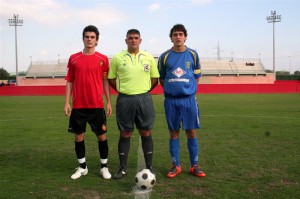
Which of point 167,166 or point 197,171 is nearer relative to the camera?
point 197,171

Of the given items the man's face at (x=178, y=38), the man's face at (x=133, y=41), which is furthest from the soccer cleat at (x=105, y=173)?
the man's face at (x=178, y=38)

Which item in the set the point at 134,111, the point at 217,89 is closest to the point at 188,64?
the point at 134,111

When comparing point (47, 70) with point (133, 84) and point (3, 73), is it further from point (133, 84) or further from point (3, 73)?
A: point (133, 84)

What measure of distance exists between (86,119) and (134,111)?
0.69 meters

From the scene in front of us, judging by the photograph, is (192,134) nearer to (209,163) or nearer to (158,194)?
(209,163)

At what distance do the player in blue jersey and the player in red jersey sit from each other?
87 cm

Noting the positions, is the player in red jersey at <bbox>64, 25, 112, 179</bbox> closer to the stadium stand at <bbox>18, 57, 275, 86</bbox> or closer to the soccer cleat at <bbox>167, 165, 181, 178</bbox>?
the soccer cleat at <bbox>167, 165, 181, 178</bbox>

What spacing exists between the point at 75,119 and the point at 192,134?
1.68 m

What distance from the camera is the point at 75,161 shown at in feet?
18.2

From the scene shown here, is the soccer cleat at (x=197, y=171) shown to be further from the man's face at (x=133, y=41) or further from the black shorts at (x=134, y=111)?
the man's face at (x=133, y=41)

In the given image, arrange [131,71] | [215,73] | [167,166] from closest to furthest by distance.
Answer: [131,71] → [167,166] → [215,73]

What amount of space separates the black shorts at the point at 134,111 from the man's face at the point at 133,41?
0.66 meters

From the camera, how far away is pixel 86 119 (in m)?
4.66

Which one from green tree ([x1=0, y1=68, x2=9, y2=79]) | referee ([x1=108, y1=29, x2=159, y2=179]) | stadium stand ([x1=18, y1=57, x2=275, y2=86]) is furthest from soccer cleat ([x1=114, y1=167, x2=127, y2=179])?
green tree ([x1=0, y1=68, x2=9, y2=79])
